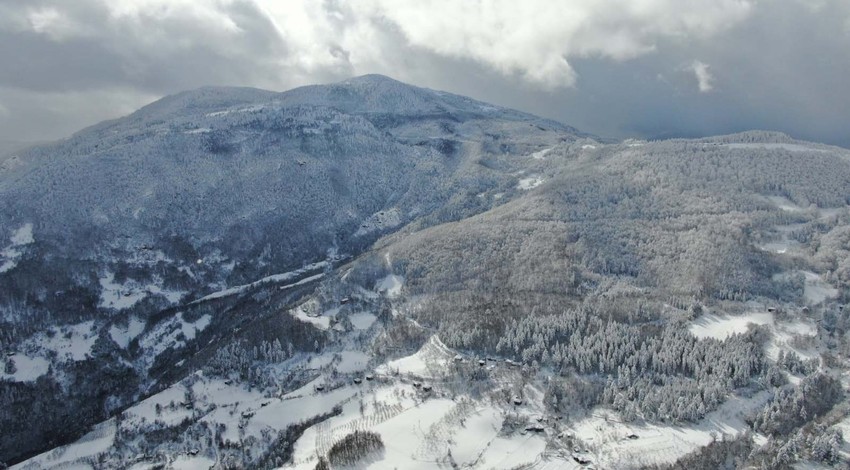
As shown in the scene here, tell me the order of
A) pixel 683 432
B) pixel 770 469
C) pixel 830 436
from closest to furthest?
1. pixel 770 469
2. pixel 830 436
3. pixel 683 432

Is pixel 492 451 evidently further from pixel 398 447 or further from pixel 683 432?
pixel 683 432

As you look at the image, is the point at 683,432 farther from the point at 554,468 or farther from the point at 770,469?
the point at 554,468

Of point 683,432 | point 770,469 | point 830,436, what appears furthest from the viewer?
point 683,432

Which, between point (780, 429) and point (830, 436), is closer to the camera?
point (830, 436)

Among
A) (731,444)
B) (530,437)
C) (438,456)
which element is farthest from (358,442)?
(731,444)

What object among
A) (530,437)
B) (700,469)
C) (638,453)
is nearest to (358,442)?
(530,437)

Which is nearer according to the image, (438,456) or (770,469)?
(770,469)

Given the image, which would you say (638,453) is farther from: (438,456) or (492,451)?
(438,456)

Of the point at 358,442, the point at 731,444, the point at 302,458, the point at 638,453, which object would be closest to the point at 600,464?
the point at 638,453
